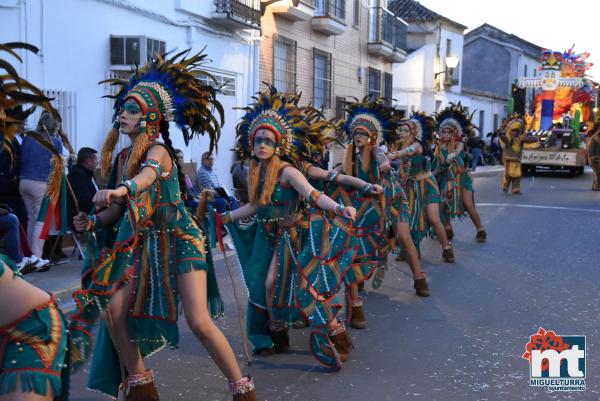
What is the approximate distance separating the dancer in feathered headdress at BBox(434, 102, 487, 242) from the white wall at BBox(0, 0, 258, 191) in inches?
206

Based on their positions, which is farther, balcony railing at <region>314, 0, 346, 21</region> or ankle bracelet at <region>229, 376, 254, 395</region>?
balcony railing at <region>314, 0, 346, 21</region>

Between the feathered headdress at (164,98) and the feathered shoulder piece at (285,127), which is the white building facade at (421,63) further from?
the feathered headdress at (164,98)

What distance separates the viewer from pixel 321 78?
2170cm

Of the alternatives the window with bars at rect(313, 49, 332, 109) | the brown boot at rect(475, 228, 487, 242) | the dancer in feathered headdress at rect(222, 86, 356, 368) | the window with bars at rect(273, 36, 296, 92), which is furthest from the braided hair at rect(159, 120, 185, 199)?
the window with bars at rect(313, 49, 332, 109)

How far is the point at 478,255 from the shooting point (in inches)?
395

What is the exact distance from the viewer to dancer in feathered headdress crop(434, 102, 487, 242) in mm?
10445

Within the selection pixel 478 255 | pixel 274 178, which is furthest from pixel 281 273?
pixel 478 255

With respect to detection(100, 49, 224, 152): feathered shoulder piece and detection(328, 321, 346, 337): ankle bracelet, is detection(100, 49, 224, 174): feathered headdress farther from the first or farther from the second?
detection(328, 321, 346, 337): ankle bracelet

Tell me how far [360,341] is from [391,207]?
5.84ft

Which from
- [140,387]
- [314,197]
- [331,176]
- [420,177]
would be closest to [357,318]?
[331,176]

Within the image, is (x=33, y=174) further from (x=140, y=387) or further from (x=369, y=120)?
(x=140, y=387)

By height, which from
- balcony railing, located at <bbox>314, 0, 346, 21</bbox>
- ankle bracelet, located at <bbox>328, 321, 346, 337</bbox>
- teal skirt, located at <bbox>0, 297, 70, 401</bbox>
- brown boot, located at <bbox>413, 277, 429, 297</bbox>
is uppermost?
balcony railing, located at <bbox>314, 0, 346, 21</bbox>

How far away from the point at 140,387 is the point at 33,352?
1.68 metres

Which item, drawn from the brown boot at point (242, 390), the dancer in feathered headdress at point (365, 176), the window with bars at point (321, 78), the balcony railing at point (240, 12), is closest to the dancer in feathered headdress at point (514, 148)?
the window with bars at point (321, 78)
